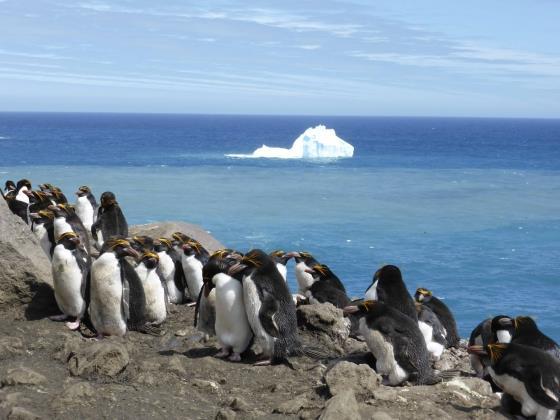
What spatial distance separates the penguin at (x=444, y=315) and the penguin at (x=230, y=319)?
299 cm

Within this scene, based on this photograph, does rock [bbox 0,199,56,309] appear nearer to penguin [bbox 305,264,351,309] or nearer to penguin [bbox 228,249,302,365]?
penguin [bbox 228,249,302,365]

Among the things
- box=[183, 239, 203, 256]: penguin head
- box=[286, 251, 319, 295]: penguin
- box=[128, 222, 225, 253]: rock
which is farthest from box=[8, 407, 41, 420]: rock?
box=[128, 222, 225, 253]: rock

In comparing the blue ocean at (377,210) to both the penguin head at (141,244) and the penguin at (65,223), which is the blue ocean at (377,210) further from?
the penguin at (65,223)

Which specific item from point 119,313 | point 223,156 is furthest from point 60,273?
point 223,156

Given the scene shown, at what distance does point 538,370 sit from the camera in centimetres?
581

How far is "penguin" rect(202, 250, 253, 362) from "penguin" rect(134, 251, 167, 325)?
4.09 feet

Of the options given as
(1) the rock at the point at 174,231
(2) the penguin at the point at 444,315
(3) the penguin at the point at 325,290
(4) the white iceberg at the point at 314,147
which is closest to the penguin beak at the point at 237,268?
(3) the penguin at the point at 325,290

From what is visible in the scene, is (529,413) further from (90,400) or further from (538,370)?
(90,400)

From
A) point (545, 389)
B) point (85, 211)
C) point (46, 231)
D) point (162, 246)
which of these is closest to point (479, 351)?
point (545, 389)

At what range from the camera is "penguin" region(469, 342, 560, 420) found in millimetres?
5766

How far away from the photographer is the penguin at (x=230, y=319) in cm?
704

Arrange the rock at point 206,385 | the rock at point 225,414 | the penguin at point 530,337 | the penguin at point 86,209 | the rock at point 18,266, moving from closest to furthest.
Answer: the rock at point 225,414
the rock at point 206,385
the penguin at point 530,337
the rock at point 18,266
the penguin at point 86,209

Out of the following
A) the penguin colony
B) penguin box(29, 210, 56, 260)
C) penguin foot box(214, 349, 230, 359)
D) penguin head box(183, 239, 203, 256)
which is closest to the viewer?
the penguin colony

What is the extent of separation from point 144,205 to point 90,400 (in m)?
29.7
